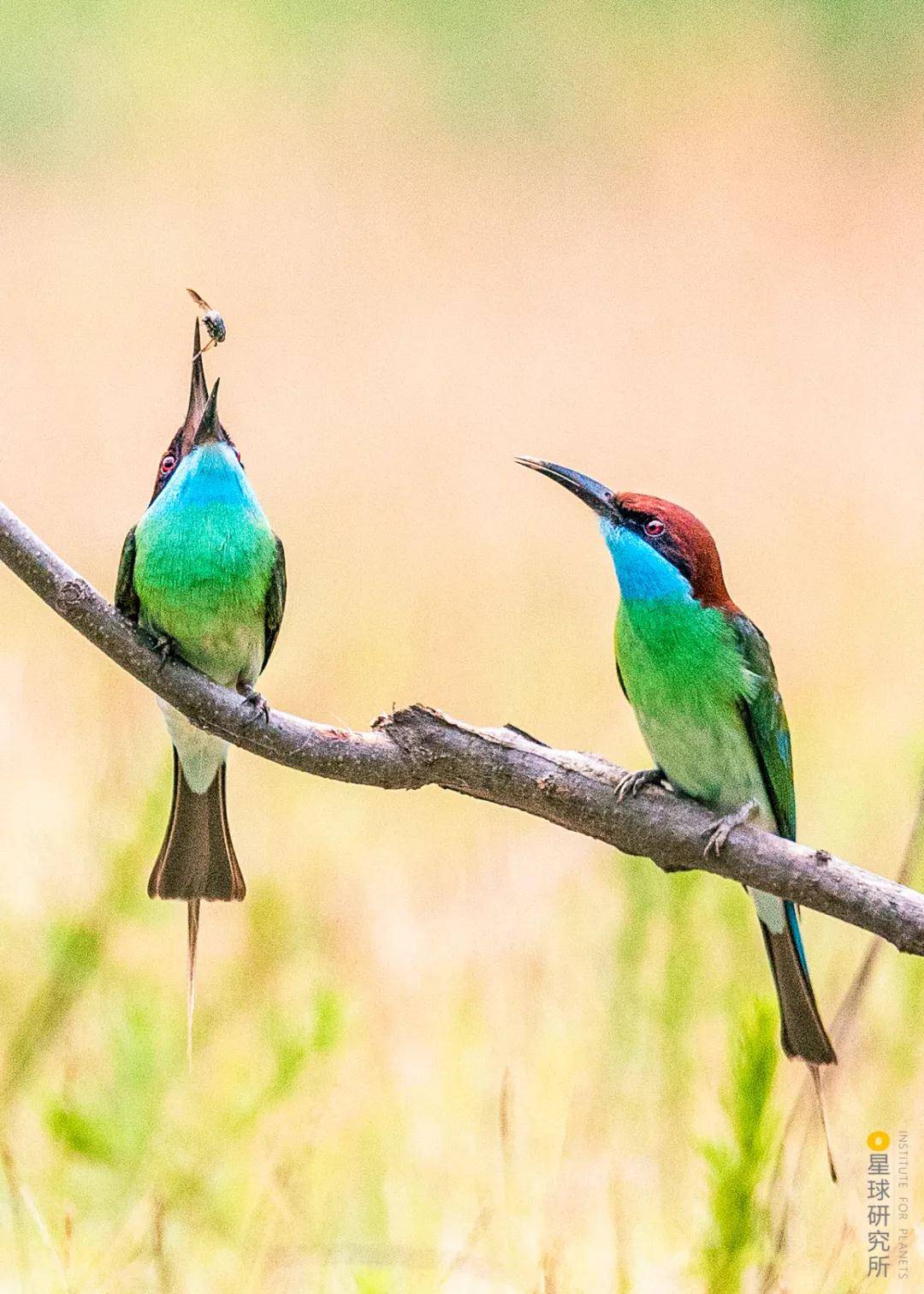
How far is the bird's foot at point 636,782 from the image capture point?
4.08 ft

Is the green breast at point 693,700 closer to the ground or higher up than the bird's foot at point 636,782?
higher up

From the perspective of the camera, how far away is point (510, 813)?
3.08 meters

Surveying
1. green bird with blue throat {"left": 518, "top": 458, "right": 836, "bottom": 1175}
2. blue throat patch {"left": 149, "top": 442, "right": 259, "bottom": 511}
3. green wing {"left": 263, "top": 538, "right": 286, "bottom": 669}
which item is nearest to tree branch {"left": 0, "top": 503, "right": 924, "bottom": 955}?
green bird with blue throat {"left": 518, "top": 458, "right": 836, "bottom": 1175}

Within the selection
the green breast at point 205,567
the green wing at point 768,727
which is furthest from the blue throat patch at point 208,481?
the green wing at point 768,727

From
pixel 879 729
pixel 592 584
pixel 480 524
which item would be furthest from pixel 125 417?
pixel 879 729

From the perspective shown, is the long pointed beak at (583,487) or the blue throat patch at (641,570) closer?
the long pointed beak at (583,487)

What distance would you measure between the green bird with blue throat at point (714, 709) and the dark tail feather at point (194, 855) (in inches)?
17.8

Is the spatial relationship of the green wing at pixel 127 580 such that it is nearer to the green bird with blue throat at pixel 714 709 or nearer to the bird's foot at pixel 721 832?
the green bird with blue throat at pixel 714 709

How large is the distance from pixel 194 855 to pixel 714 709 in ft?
1.78

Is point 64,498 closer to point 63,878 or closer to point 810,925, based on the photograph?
point 63,878

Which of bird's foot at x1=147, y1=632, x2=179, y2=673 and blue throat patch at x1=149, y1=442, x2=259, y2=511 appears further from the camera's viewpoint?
blue throat patch at x1=149, y1=442, x2=259, y2=511

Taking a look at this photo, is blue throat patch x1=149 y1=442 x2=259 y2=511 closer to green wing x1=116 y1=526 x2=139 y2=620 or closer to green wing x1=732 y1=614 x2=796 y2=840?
green wing x1=116 y1=526 x2=139 y2=620

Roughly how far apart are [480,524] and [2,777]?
1441 millimetres

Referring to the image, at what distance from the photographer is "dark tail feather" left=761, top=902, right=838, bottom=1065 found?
1411mm
